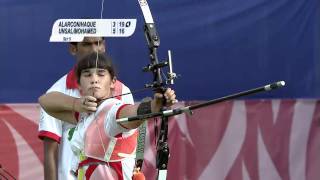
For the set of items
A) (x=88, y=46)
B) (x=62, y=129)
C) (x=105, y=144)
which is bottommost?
(x=105, y=144)

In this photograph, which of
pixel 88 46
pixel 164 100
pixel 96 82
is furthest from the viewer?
pixel 88 46

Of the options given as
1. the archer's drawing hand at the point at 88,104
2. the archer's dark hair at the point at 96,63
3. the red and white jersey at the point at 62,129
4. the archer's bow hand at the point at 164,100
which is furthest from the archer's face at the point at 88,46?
the archer's bow hand at the point at 164,100

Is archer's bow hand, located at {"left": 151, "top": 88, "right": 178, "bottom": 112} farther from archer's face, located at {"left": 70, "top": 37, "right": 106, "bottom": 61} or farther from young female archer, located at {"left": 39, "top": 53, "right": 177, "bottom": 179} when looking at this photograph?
archer's face, located at {"left": 70, "top": 37, "right": 106, "bottom": 61}

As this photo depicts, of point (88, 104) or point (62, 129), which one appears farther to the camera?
point (62, 129)

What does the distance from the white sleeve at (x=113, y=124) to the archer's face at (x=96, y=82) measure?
0.09 m

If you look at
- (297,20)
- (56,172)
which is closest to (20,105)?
(56,172)

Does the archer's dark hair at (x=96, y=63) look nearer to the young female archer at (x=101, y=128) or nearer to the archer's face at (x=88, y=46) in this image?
the young female archer at (x=101, y=128)

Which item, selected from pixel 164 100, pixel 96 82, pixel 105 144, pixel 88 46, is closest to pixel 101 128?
pixel 105 144

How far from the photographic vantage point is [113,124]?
2.00m

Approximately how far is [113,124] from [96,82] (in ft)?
0.60

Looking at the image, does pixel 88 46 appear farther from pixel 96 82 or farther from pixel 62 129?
pixel 96 82

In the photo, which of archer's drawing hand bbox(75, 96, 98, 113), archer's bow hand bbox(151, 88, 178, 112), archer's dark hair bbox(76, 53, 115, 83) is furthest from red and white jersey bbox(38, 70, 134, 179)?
archer's bow hand bbox(151, 88, 178, 112)

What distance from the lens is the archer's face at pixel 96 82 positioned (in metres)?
2.12

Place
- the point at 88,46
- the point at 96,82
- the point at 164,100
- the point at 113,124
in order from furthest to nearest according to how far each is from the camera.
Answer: the point at 88,46 → the point at 96,82 → the point at 113,124 → the point at 164,100
